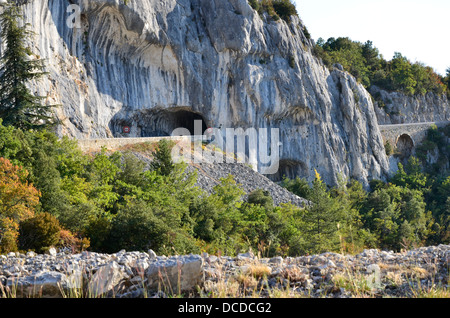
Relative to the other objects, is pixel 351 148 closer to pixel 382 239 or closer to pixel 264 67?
pixel 264 67

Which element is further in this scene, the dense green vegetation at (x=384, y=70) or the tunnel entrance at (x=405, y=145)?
the dense green vegetation at (x=384, y=70)

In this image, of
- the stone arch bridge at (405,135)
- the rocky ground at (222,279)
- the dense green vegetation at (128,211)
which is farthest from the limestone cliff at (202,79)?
the rocky ground at (222,279)

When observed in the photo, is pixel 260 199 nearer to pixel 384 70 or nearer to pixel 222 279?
pixel 222 279

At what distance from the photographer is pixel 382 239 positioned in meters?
36.6

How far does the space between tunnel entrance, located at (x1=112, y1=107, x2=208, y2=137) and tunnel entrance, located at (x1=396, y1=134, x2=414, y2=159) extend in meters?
32.1

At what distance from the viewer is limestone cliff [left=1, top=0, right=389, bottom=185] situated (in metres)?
33.8

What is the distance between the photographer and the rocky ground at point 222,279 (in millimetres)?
7148

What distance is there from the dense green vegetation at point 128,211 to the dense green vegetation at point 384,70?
41216 millimetres

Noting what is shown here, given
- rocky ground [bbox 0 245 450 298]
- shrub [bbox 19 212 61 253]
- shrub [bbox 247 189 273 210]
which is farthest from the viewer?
shrub [bbox 247 189 273 210]

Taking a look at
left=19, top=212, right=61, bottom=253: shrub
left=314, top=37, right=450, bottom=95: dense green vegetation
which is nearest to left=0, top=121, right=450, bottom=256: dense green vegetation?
left=19, top=212, right=61, bottom=253: shrub

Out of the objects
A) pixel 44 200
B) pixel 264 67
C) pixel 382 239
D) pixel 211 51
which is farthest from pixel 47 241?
pixel 264 67

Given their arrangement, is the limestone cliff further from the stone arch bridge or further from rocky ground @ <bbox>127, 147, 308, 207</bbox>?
rocky ground @ <bbox>127, 147, 308, 207</bbox>

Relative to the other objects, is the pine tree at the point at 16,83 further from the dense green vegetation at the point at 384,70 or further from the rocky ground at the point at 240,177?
the dense green vegetation at the point at 384,70

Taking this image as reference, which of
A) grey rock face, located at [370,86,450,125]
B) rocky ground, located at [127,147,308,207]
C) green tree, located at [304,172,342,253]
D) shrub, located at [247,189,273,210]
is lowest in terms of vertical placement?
green tree, located at [304,172,342,253]
